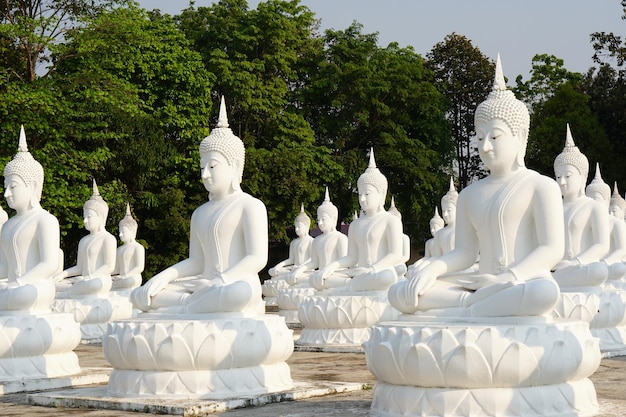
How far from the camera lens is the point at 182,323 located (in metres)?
9.34

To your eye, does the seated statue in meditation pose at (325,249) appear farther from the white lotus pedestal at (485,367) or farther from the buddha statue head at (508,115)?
the white lotus pedestal at (485,367)

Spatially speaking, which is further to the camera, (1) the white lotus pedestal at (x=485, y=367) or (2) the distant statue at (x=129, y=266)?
(2) the distant statue at (x=129, y=266)

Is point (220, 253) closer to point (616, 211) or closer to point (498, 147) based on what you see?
point (498, 147)

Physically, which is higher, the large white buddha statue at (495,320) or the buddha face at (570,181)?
the buddha face at (570,181)

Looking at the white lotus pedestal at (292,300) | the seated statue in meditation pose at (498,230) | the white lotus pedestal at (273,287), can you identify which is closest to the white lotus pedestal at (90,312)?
the white lotus pedestal at (292,300)

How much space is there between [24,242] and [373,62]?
1013 inches

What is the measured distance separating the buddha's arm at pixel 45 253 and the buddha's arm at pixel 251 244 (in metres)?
2.70

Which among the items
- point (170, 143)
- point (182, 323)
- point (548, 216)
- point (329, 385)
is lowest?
point (329, 385)

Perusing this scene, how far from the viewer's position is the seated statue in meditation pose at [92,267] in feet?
58.2

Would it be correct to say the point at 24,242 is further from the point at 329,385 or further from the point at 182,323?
the point at 329,385

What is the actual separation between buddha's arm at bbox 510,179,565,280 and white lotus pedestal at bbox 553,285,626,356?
→ 4.98 m

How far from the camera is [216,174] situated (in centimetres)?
1032

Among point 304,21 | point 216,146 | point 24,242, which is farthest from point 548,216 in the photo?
point 304,21

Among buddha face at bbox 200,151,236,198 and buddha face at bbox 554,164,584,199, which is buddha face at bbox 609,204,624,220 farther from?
buddha face at bbox 200,151,236,198
